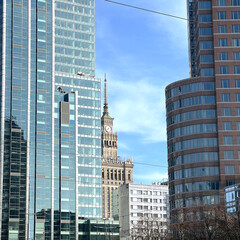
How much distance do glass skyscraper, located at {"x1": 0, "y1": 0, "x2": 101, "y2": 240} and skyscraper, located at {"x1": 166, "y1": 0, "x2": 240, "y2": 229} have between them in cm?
5166

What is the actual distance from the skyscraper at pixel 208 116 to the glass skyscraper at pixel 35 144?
51662 millimetres

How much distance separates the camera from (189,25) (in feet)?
623

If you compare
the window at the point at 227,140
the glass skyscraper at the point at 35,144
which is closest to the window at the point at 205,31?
the window at the point at 227,140

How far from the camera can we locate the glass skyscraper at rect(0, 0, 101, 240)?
181125 mm

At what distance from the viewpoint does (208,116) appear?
144875mm

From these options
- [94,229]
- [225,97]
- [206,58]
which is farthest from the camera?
[94,229]

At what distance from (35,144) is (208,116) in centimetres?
6448

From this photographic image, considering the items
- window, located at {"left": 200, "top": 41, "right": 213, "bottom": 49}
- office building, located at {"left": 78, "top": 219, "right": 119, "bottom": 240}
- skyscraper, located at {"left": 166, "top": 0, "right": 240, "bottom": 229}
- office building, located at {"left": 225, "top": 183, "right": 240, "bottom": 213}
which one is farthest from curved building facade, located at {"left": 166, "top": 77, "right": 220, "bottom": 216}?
Answer: office building, located at {"left": 78, "top": 219, "right": 119, "bottom": 240}

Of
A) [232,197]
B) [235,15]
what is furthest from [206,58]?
[232,197]

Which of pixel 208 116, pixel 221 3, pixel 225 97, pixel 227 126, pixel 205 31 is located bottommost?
pixel 227 126

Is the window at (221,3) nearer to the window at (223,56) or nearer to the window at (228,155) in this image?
the window at (223,56)

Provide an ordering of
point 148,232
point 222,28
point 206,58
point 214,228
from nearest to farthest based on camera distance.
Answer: point 214,228 < point 148,232 < point 222,28 < point 206,58

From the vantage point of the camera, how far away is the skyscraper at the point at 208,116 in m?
141

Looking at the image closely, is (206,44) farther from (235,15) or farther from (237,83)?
(237,83)
